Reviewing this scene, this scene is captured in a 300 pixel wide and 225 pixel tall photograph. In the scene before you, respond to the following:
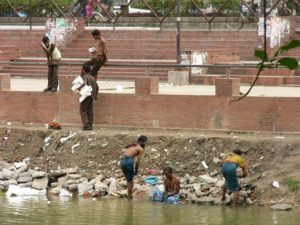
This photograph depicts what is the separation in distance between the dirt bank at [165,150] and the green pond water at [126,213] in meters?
1.09

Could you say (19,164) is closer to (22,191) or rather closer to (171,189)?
(22,191)

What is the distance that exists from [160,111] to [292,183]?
15.5 feet

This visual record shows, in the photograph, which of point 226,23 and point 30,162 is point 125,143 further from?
point 226,23

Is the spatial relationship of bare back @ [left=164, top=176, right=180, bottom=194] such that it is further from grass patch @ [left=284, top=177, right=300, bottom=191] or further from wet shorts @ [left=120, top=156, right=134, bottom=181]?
grass patch @ [left=284, top=177, right=300, bottom=191]

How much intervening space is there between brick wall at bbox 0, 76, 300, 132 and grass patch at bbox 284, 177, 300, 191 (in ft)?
8.38

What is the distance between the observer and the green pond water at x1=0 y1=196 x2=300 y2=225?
1374 centimetres

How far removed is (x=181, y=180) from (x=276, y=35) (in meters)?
11.9

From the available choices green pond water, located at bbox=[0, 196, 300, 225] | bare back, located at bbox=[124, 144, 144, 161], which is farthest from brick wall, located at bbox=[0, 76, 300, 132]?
green pond water, located at bbox=[0, 196, 300, 225]

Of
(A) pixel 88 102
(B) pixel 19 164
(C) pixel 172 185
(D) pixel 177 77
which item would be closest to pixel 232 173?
(C) pixel 172 185

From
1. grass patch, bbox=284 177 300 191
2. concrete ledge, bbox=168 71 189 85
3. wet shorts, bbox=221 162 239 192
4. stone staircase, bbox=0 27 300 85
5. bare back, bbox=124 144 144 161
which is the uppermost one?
stone staircase, bbox=0 27 300 85

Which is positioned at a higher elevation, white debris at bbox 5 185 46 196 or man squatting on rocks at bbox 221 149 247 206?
man squatting on rocks at bbox 221 149 247 206

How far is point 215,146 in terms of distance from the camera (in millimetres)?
17766

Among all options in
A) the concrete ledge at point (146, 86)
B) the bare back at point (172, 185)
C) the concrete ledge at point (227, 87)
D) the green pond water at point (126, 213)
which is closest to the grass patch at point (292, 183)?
the green pond water at point (126, 213)

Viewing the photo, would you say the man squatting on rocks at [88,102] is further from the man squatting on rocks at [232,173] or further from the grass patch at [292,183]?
the grass patch at [292,183]
